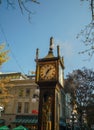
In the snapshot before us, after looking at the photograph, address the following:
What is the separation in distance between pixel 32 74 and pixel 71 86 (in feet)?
55.4

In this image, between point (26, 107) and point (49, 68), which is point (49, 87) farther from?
point (26, 107)

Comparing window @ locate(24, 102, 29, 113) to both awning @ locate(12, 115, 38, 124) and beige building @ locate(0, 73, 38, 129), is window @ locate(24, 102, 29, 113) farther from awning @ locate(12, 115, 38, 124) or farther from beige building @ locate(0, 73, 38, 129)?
awning @ locate(12, 115, 38, 124)

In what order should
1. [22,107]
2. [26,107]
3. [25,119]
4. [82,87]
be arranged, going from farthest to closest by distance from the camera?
[22,107], [26,107], [25,119], [82,87]

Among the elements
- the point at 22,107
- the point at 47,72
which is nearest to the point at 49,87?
the point at 47,72

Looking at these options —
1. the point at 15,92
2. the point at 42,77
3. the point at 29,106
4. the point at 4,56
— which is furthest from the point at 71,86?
the point at 42,77

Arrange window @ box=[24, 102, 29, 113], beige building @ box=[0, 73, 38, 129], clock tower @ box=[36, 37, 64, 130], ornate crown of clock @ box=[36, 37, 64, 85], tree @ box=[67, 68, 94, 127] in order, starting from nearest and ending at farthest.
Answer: clock tower @ box=[36, 37, 64, 130] → ornate crown of clock @ box=[36, 37, 64, 85] → tree @ box=[67, 68, 94, 127] → beige building @ box=[0, 73, 38, 129] → window @ box=[24, 102, 29, 113]

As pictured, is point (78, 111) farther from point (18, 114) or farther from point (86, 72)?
point (18, 114)

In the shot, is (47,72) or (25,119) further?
(25,119)

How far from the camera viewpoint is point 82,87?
92.4ft

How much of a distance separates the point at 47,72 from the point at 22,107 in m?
26.7

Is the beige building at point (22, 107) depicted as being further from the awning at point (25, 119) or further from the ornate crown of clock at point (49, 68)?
the ornate crown of clock at point (49, 68)

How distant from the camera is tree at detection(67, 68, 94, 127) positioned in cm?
2758

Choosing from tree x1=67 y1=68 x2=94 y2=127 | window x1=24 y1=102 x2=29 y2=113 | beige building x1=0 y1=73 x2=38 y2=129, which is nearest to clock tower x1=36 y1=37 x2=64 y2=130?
tree x1=67 y1=68 x2=94 y2=127

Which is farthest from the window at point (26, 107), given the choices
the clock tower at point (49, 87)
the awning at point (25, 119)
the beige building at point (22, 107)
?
the clock tower at point (49, 87)
